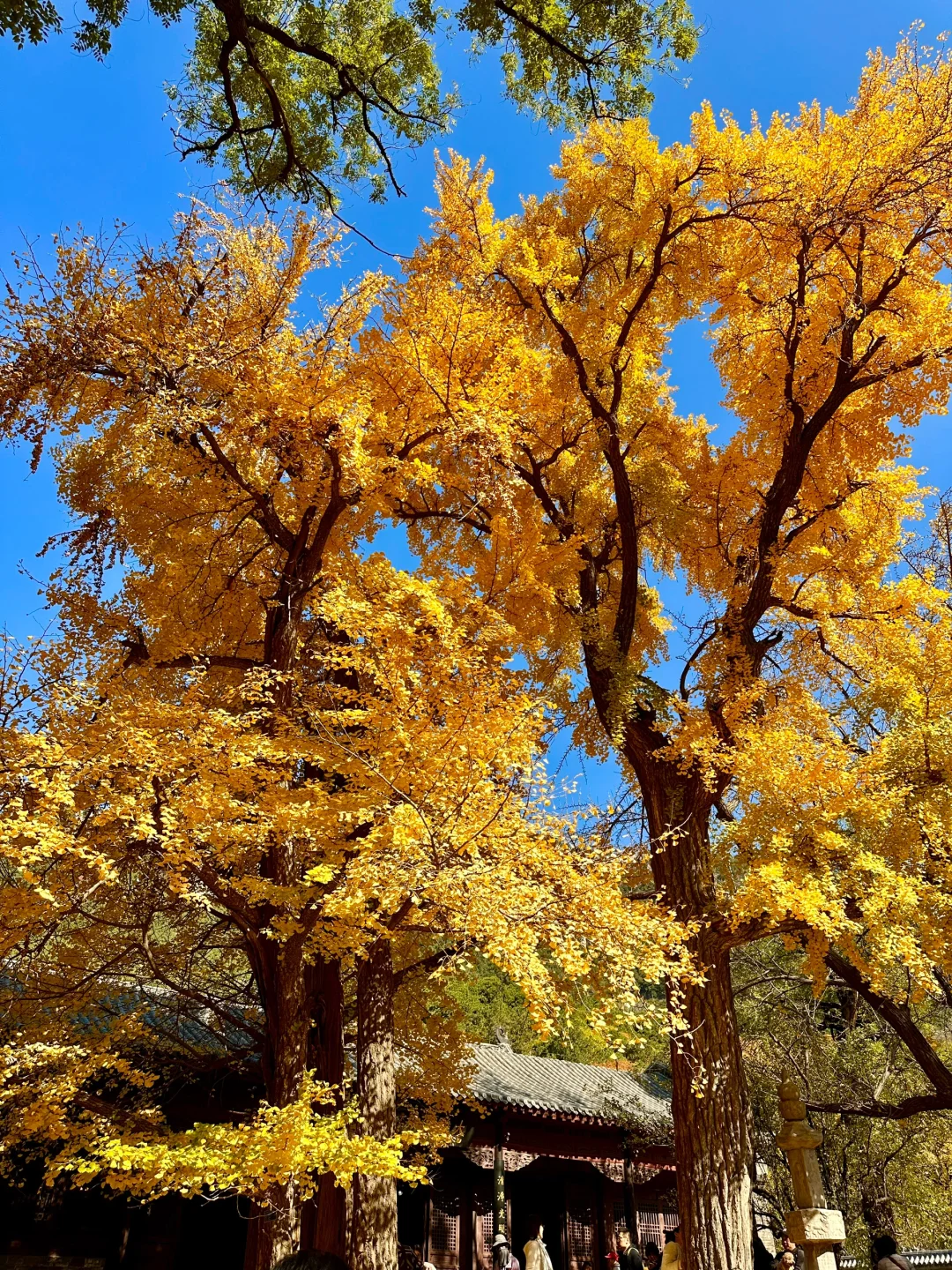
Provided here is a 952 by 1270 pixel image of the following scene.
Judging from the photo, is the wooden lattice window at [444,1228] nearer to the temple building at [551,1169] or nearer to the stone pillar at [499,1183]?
the temple building at [551,1169]

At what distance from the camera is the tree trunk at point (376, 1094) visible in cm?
732

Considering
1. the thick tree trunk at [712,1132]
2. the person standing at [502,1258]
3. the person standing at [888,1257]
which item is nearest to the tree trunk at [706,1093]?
the thick tree trunk at [712,1132]

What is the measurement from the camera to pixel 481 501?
9195mm

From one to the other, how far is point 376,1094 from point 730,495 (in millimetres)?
7668

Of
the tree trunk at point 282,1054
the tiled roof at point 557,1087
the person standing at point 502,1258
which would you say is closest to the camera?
the tree trunk at point 282,1054

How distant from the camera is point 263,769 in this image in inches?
257

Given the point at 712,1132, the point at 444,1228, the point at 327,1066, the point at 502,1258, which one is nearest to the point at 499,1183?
the point at 502,1258

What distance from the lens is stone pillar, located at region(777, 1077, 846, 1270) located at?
21.7 ft

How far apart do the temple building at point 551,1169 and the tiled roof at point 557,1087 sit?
0.03 m

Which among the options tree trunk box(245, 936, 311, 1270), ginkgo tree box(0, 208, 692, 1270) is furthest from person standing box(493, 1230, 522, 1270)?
tree trunk box(245, 936, 311, 1270)

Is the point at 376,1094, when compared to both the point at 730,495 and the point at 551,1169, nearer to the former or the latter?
the point at 730,495

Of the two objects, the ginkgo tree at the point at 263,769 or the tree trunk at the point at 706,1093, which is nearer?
the ginkgo tree at the point at 263,769

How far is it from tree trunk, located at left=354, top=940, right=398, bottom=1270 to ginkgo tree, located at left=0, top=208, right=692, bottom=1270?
0.9 inches

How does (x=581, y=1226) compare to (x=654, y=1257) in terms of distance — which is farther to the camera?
(x=581, y=1226)
